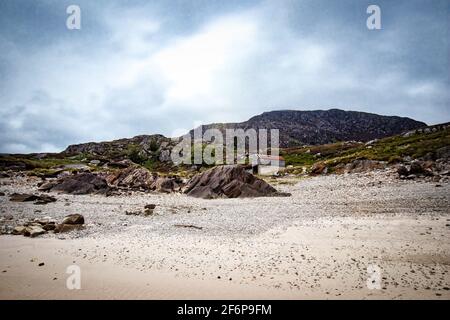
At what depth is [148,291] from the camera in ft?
28.8

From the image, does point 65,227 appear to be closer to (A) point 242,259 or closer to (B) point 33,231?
(B) point 33,231

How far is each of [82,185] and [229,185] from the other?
2644 centimetres

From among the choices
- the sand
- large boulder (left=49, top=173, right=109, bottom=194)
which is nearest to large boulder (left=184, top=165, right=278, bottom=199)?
large boulder (left=49, top=173, right=109, bottom=194)

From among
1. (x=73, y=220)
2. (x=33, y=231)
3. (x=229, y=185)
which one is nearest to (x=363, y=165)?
(x=229, y=185)

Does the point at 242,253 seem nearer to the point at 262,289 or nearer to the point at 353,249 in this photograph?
the point at 262,289

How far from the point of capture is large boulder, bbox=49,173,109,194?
47.6 meters

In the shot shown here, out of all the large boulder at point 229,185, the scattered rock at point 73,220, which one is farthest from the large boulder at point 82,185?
the scattered rock at point 73,220

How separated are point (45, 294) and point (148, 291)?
3.20 meters

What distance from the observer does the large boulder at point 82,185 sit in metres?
47.6

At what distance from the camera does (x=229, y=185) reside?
140 ft

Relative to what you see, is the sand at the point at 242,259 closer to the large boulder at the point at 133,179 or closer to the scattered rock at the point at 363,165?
the large boulder at the point at 133,179

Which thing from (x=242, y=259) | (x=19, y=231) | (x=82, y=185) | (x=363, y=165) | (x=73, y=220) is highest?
(x=363, y=165)
